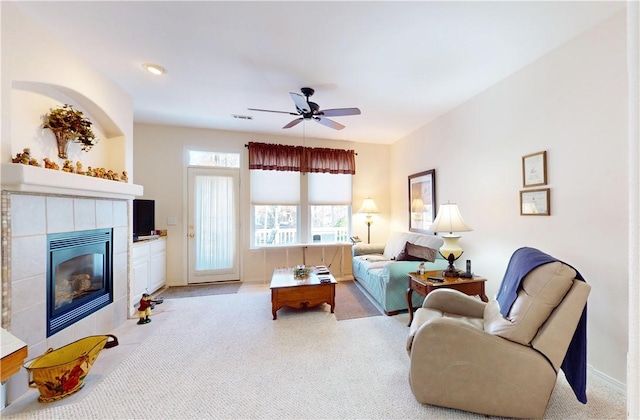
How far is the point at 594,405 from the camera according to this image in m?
1.71

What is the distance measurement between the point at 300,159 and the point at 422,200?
226 cm

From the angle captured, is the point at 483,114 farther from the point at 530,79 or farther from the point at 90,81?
the point at 90,81

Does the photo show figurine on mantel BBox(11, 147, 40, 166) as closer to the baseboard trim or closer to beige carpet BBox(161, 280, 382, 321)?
beige carpet BBox(161, 280, 382, 321)

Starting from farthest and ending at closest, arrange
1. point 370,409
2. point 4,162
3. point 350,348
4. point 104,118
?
1. point 104,118
2. point 350,348
3. point 4,162
4. point 370,409

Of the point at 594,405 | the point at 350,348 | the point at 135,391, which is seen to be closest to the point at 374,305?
the point at 350,348

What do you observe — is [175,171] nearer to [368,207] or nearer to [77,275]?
[77,275]

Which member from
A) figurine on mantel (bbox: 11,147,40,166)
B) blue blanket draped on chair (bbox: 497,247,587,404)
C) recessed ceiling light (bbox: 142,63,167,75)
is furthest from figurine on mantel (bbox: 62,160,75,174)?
blue blanket draped on chair (bbox: 497,247,587,404)

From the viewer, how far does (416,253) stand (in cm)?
350

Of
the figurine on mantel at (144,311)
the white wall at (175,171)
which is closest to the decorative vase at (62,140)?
the figurine on mantel at (144,311)

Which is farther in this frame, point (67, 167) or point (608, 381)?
point (67, 167)

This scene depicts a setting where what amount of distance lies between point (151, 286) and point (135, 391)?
2.22m

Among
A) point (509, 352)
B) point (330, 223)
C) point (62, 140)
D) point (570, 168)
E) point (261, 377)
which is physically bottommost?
point (261, 377)

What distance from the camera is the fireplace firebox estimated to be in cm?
212

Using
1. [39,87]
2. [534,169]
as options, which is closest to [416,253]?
[534,169]
